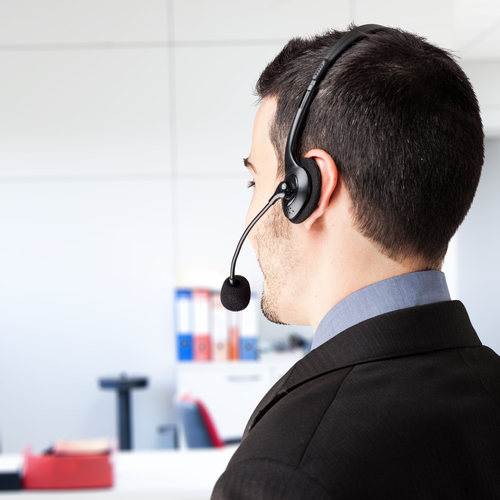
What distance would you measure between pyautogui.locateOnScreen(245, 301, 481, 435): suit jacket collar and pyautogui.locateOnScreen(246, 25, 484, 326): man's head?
0.26 feet

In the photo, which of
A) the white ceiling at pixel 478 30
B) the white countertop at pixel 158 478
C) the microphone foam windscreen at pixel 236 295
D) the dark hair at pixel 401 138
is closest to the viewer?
the dark hair at pixel 401 138

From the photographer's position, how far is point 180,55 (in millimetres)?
2879

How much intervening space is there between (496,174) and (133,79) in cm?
238

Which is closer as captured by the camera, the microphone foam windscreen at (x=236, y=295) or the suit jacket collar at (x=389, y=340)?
the suit jacket collar at (x=389, y=340)

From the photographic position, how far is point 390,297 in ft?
1.77

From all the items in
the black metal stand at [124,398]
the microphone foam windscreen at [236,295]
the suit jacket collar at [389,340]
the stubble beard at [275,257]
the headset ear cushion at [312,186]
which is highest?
the headset ear cushion at [312,186]

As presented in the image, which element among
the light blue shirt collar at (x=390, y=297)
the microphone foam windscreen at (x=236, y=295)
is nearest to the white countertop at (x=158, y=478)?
A: the microphone foam windscreen at (x=236, y=295)

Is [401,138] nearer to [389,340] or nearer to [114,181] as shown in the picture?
[389,340]

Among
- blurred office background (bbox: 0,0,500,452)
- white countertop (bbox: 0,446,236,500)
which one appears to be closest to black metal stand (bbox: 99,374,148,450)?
blurred office background (bbox: 0,0,500,452)

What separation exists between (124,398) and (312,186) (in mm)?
2524

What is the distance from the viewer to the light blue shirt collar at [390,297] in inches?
21.2

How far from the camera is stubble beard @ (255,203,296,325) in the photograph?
625mm

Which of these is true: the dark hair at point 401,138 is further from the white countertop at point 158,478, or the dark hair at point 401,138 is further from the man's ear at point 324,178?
the white countertop at point 158,478

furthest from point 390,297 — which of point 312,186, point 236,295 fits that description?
point 236,295
